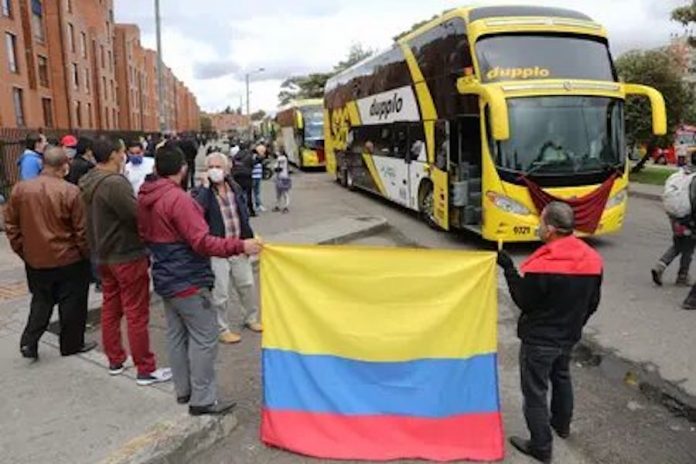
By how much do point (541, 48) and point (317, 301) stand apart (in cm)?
748

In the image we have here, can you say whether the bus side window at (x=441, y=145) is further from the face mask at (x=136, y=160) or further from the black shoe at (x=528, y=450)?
the black shoe at (x=528, y=450)

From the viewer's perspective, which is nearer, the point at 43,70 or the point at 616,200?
the point at 616,200

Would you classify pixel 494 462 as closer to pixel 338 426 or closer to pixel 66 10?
pixel 338 426

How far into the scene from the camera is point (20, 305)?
6.77 meters

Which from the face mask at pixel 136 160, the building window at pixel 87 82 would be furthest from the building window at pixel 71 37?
the face mask at pixel 136 160

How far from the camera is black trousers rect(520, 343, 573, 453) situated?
361 centimetres

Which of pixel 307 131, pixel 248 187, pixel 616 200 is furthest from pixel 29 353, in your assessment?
pixel 307 131

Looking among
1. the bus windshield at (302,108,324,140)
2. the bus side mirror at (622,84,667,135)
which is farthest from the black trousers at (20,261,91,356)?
the bus windshield at (302,108,324,140)

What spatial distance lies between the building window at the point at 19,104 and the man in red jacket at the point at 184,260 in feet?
115

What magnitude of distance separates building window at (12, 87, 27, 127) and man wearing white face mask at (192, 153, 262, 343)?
33.5m

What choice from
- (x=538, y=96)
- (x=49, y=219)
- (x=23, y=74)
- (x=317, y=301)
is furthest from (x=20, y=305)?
(x=23, y=74)

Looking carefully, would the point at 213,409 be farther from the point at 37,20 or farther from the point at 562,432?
the point at 37,20

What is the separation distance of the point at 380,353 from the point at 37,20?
44.1 meters

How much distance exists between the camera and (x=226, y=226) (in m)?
5.27
